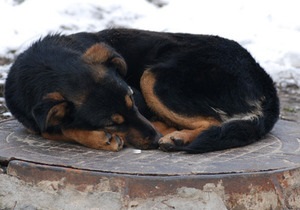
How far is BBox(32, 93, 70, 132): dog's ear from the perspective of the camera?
4.87m

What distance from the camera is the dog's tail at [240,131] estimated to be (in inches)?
198

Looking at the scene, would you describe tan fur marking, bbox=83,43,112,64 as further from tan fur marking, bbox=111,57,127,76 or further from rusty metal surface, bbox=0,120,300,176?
rusty metal surface, bbox=0,120,300,176

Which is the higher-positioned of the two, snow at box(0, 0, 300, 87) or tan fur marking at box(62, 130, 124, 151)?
snow at box(0, 0, 300, 87)

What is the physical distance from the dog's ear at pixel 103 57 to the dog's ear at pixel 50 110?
0.43m

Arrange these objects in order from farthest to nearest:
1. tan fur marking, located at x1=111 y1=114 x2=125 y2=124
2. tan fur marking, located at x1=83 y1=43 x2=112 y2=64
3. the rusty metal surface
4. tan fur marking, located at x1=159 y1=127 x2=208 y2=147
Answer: tan fur marking, located at x1=83 y1=43 x2=112 y2=64 < tan fur marking, located at x1=159 y1=127 x2=208 y2=147 < tan fur marking, located at x1=111 y1=114 x2=125 y2=124 < the rusty metal surface

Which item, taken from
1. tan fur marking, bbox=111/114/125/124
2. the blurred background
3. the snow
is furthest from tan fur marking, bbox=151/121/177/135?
the snow

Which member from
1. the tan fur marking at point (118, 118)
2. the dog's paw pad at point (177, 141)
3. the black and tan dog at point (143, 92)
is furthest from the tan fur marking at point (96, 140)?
the dog's paw pad at point (177, 141)

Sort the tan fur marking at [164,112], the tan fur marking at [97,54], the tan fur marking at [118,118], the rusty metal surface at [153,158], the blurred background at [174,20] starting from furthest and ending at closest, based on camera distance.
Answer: the blurred background at [174,20], the tan fur marking at [164,112], the tan fur marking at [97,54], the tan fur marking at [118,118], the rusty metal surface at [153,158]

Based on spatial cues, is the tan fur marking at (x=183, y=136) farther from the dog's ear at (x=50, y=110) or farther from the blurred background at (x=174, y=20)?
the blurred background at (x=174, y=20)

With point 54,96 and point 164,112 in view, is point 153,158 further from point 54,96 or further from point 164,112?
point 54,96

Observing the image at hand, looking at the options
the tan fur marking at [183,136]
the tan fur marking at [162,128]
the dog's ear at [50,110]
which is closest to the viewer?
the dog's ear at [50,110]

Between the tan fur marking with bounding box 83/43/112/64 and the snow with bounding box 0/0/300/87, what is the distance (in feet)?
17.1

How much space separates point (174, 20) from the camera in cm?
1178

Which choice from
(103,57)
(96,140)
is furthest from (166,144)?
(103,57)
